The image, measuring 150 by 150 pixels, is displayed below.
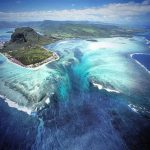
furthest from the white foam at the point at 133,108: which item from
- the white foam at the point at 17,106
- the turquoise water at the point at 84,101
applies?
the white foam at the point at 17,106

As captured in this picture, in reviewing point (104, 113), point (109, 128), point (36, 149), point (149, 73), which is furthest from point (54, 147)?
point (149, 73)

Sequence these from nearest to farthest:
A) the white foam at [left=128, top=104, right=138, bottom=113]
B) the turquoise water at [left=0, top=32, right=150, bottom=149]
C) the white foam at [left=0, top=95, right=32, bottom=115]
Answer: the turquoise water at [left=0, top=32, right=150, bottom=149] → the white foam at [left=0, top=95, right=32, bottom=115] → the white foam at [left=128, top=104, right=138, bottom=113]

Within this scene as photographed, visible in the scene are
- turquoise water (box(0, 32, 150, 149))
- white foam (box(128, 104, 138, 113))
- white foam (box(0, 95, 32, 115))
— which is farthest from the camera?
white foam (box(128, 104, 138, 113))

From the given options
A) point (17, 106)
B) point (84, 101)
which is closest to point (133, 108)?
point (84, 101)

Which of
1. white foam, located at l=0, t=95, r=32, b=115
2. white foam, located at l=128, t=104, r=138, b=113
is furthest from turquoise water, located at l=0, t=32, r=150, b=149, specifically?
white foam, located at l=0, t=95, r=32, b=115

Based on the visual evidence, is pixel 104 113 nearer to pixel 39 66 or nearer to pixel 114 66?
pixel 114 66

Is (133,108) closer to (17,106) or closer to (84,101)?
(84,101)

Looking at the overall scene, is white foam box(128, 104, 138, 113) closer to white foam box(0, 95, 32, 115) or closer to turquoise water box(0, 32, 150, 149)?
turquoise water box(0, 32, 150, 149)

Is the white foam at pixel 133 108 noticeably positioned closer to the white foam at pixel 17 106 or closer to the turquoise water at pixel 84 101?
the turquoise water at pixel 84 101
